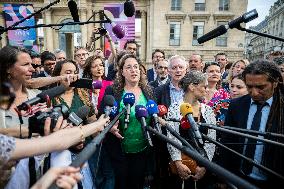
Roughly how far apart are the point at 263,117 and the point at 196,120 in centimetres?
86

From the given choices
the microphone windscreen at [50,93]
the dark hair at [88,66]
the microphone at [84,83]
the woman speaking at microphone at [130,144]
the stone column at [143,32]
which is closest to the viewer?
the microphone windscreen at [50,93]

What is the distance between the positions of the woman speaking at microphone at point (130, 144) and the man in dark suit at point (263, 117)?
1117 millimetres

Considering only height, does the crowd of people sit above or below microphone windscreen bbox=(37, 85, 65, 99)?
below

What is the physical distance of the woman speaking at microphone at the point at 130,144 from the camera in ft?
9.67

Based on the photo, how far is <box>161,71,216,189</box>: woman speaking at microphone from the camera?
2.73 metres

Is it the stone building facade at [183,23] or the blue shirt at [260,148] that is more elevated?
the stone building facade at [183,23]

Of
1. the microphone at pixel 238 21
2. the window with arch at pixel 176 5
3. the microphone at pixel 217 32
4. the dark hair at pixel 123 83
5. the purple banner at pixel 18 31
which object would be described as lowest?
the dark hair at pixel 123 83

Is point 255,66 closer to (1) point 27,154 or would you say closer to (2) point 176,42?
(1) point 27,154

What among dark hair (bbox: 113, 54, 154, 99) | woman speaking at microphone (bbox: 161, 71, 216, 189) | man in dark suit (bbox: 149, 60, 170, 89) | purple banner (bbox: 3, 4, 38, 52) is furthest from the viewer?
purple banner (bbox: 3, 4, 38, 52)

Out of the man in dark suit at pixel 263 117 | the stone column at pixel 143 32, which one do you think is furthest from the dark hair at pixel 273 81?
the stone column at pixel 143 32

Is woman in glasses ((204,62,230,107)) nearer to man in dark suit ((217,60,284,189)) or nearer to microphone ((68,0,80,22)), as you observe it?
man in dark suit ((217,60,284,189))

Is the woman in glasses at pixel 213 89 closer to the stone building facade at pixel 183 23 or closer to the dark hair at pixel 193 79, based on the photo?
the dark hair at pixel 193 79

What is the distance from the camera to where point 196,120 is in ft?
9.49

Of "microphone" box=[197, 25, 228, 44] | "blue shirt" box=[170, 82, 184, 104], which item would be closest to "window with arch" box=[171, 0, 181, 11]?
"blue shirt" box=[170, 82, 184, 104]
